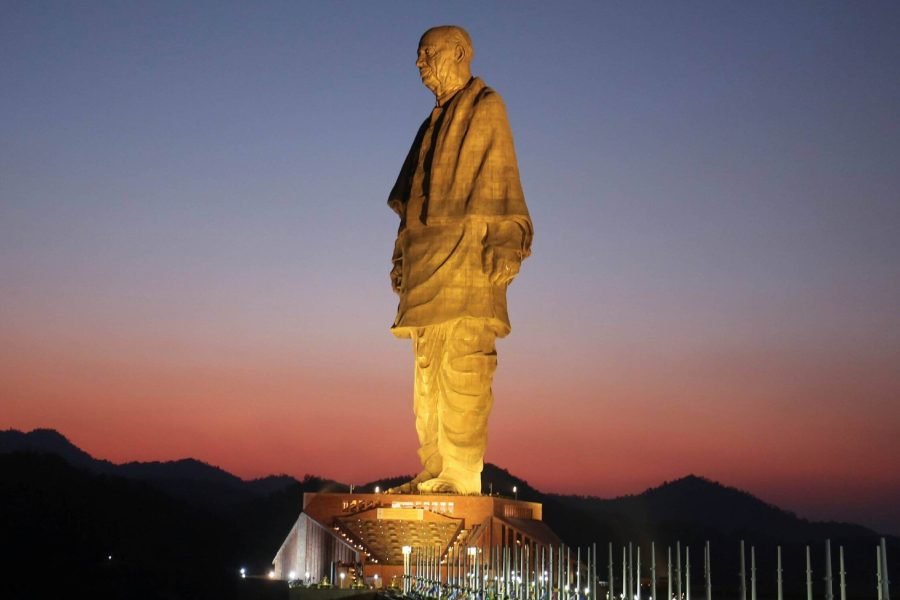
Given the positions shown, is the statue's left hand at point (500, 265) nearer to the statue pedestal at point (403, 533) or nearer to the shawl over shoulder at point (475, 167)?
the shawl over shoulder at point (475, 167)

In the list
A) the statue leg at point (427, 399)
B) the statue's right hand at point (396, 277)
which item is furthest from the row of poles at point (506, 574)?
the statue's right hand at point (396, 277)

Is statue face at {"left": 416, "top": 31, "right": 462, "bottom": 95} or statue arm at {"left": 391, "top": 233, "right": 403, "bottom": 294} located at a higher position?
statue face at {"left": 416, "top": 31, "right": 462, "bottom": 95}

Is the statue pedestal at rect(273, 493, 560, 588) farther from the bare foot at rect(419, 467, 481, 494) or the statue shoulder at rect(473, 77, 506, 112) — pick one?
the statue shoulder at rect(473, 77, 506, 112)

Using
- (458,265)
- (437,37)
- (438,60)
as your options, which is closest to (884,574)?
(458,265)

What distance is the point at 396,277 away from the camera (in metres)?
29.5

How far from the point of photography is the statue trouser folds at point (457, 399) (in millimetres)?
27891

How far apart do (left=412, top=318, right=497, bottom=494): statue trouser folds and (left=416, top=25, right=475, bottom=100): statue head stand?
5482 mm

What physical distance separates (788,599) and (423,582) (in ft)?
56.1

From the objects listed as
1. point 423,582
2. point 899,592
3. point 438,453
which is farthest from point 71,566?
point 899,592

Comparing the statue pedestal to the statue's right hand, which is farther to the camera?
the statue's right hand

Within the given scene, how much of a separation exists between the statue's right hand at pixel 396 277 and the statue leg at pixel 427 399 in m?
1.32

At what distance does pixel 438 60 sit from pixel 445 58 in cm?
16

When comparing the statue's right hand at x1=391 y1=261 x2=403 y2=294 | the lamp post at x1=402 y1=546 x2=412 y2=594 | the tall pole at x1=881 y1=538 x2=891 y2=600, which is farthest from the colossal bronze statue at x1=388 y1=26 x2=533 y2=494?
the tall pole at x1=881 y1=538 x2=891 y2=600

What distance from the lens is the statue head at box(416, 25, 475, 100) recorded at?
28.9 metres
